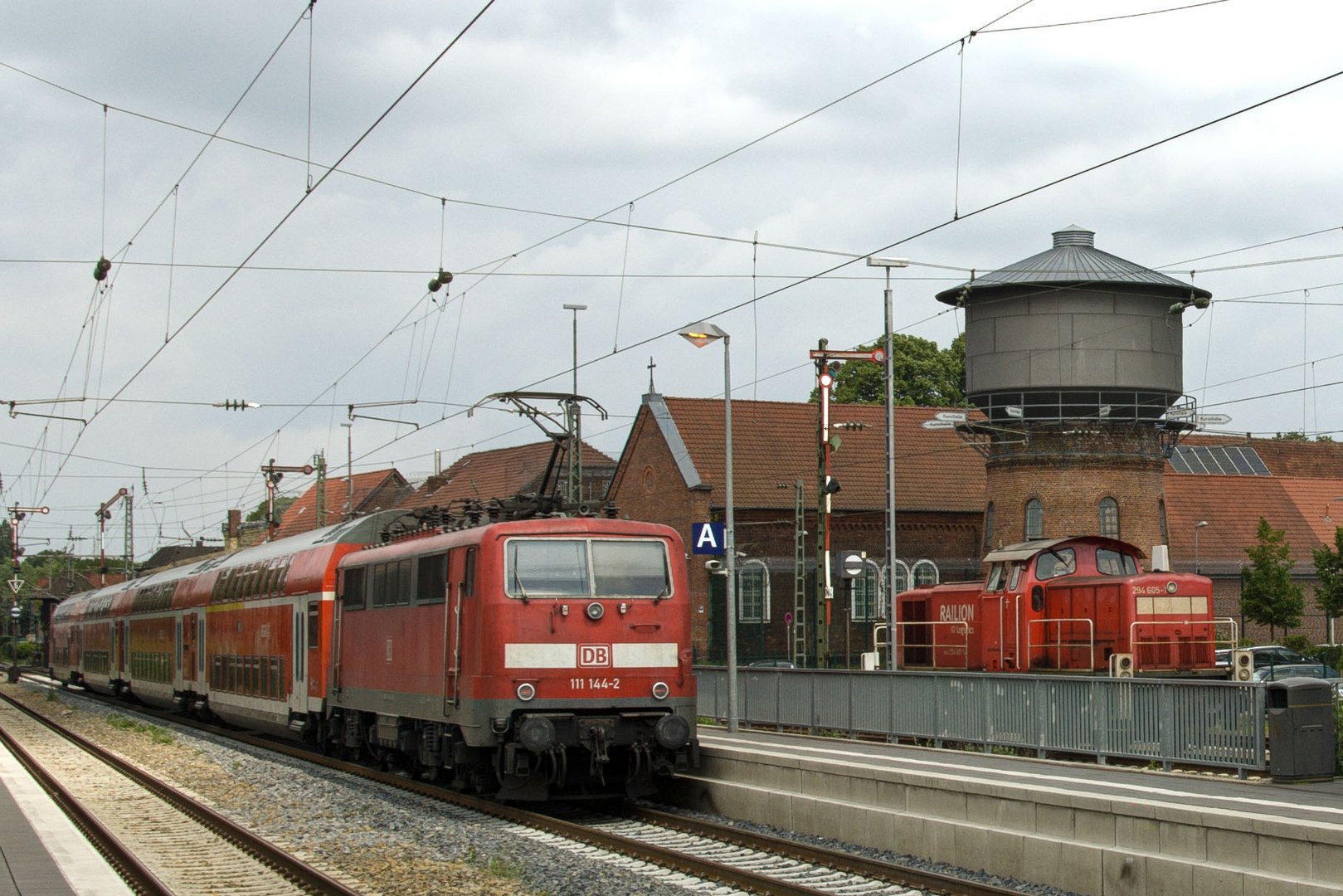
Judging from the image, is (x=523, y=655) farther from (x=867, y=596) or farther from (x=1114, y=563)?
(x=867, y=596)

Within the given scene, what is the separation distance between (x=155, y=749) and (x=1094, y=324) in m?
27.1

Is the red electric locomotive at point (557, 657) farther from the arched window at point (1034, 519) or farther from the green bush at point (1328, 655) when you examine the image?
Result: the green bush at point (1328, 655)

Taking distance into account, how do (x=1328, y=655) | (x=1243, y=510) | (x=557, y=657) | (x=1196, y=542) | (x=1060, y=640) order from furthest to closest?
1. (x=1243, y=510)
2. (x=1196, y=542)
3. (x=1328, y=655)
4. (x=1060, y=640)
5. (x=557, y=657)

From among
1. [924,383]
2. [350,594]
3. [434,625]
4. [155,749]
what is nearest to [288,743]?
→ [155,749]

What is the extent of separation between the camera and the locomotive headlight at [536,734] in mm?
16422

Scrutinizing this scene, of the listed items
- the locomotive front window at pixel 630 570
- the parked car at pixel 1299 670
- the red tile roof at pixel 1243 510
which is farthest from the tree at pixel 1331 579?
the locomotive front window at pixel 630 570

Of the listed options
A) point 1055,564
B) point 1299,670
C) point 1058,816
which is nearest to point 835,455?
point 1299,670

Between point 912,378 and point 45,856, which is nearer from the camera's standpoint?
point 45,856

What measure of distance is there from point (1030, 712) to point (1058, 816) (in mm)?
7548

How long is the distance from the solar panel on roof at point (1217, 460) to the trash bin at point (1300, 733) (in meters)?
49.8

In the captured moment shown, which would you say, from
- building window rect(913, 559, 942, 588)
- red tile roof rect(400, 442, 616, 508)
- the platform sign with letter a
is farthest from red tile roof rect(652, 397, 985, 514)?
the platform sign with letter a

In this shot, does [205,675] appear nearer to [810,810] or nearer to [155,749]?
[155,749]

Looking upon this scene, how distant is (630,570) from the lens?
695 inches

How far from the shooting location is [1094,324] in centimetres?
A: 4247
